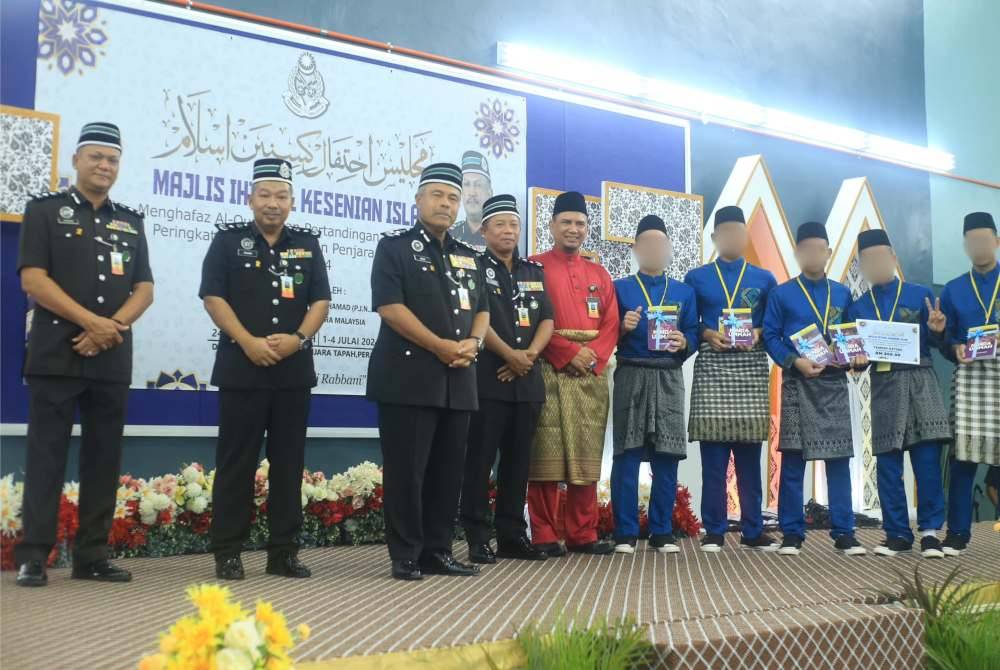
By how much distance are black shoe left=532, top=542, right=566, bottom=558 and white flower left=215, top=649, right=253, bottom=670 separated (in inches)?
111

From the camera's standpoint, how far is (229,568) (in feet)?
12.0

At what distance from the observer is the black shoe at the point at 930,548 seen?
15.6ft

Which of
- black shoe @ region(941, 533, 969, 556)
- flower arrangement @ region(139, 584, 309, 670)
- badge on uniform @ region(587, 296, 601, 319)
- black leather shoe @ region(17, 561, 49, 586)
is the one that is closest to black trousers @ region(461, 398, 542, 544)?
badge on uniform @ region(587, 296, 601, 319)

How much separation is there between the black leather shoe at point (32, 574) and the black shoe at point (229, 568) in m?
0.59

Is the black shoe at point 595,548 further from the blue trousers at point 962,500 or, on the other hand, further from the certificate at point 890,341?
the blue trousers at point 962,500

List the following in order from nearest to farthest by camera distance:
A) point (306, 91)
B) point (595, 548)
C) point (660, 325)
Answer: point (595, 548)
point (660, 325)
point (306, 91)

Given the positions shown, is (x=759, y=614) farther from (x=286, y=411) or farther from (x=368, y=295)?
(x=368, y=295)

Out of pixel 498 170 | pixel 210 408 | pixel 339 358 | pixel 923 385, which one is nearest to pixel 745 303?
pixel 923 385

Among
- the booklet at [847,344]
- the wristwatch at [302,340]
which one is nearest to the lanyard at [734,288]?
the booklet at [847,344]

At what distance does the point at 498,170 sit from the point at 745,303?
180 cm

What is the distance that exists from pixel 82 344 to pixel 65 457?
0.43 metres

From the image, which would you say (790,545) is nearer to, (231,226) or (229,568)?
(229,568)

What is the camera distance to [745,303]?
16.4 feet

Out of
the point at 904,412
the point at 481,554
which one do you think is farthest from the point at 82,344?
the point at 904,412
